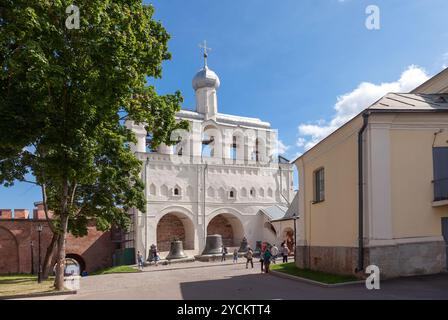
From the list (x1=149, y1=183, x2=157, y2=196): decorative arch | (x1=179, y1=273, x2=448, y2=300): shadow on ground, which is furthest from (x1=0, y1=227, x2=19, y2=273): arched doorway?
(x1=179, y1=273, x2=448, y2=300): shadow on ground

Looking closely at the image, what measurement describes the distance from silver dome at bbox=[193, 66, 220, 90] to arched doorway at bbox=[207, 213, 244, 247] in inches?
494

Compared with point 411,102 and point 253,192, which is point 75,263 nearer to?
point 253,192

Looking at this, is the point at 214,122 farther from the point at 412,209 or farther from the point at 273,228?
the point at 412,209

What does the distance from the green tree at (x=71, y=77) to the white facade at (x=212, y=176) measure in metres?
22.6

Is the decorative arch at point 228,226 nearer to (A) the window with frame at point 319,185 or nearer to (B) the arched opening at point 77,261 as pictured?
(B) the arched opening at point 77,261

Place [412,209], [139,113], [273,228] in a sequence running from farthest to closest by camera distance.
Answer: [273,228] < [139,113] < [412,209]

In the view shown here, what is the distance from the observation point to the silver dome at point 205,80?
144 ft

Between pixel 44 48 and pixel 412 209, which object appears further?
pixel 412 209

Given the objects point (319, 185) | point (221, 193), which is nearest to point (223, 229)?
point (221, 193)

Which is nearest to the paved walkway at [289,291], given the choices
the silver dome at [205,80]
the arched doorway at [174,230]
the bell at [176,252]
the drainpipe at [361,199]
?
the drainpipe at [361,199]

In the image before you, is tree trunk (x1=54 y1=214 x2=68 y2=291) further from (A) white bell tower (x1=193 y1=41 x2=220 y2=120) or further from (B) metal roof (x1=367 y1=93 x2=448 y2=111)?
(A) white bell tower (x1=193 y1=41 x2=220 y2=120)
